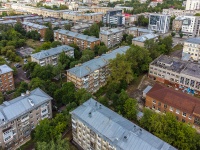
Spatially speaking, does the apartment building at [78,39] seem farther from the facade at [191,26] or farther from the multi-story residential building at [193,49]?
the facade at [191,26]

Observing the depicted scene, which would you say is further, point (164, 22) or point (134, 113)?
point (164, 22)

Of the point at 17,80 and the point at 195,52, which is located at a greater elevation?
the point at 195,52

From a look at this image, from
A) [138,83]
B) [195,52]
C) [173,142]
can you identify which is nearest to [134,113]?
[173,142]

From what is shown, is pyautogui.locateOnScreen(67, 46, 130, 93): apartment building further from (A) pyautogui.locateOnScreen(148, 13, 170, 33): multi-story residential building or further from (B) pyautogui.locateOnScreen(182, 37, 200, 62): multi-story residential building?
(A) pyautogui.locateOnScreen(148, 13, 170, 33): multi-story residential building

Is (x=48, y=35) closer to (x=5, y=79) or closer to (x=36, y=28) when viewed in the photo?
(x=36, y=28)

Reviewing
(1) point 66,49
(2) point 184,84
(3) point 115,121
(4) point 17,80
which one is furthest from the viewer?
(1) point 66,49

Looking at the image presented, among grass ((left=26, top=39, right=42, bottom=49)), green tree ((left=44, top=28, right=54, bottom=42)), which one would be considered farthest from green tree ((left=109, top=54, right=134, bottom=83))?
grass ((left=26, top=39, right=42, bottom=49))

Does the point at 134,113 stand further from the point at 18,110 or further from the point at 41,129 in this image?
the point at 18,110
